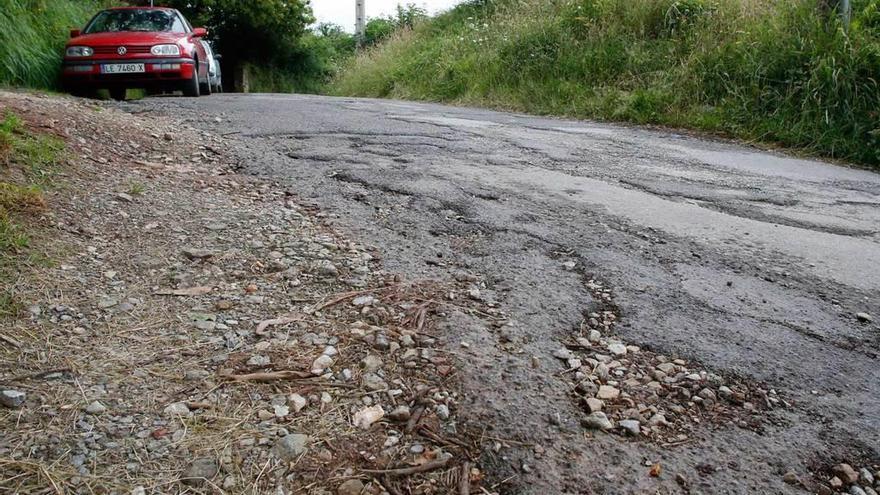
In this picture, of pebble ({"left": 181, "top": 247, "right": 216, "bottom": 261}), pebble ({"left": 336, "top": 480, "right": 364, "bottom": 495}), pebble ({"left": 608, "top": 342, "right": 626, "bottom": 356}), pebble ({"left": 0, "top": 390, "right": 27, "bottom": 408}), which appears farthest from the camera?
pebble ({"left": 181, "top": 247, "right": 216, "bottom": 261})

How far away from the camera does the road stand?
4.95 feet

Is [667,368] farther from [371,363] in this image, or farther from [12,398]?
[12,398]

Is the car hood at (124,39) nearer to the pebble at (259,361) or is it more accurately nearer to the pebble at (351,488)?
the pebble at (259,361)

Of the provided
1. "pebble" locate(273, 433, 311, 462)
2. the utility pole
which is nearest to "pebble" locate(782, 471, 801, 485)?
"pebble" locate(273, 433, 311, 462)

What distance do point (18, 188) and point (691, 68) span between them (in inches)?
293

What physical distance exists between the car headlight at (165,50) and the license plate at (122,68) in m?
0.24

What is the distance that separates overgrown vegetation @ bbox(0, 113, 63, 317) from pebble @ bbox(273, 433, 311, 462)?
1.04m

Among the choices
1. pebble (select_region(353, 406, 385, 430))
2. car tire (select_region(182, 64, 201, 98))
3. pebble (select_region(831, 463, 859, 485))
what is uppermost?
car tire (select_region(182, 64, 201, 98))

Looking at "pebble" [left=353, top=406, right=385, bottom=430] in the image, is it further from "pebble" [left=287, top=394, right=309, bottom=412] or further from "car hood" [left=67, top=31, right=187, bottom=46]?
"car hood" [left=67, top=31, right=187, bottom=46]

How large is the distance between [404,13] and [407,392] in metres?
23.1

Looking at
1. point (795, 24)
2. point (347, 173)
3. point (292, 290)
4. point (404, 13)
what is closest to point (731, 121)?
point (795, 24)

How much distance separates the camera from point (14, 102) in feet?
12.5

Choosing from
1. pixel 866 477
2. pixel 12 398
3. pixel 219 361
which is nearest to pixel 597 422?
pixel 866 477

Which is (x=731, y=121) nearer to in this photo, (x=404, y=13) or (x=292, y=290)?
(x=292, y=290)
